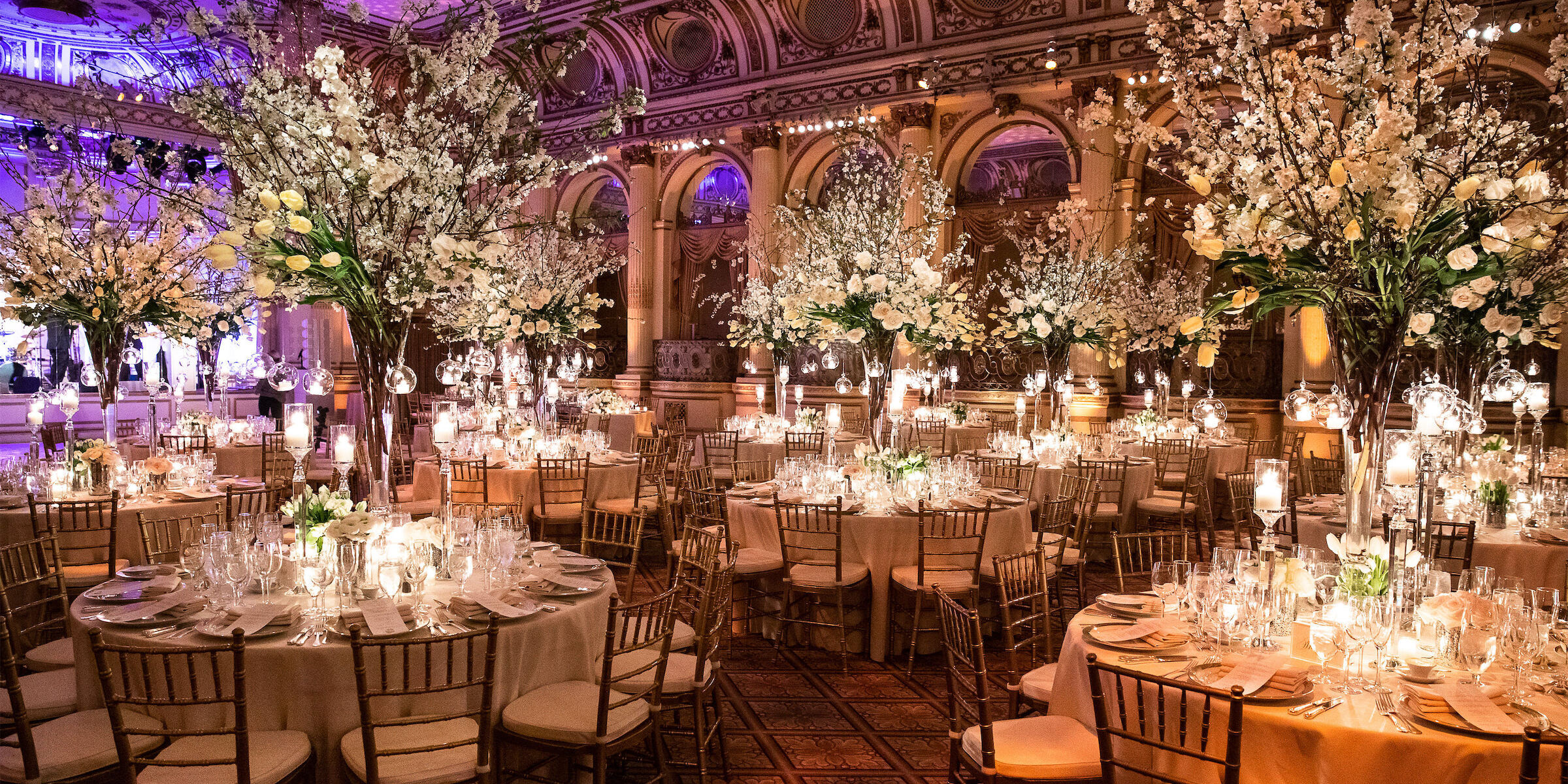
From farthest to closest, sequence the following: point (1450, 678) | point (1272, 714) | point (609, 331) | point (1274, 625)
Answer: point (609, 331) → point (1274, 625) → point (1450, 678) → point (1272, 714)

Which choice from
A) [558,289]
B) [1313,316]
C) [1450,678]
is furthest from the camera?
[1313,316]

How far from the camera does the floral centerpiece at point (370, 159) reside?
3.28 m

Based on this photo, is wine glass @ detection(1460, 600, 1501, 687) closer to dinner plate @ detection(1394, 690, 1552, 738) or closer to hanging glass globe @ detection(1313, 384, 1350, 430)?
dinner plate @ detection(1394, 690, 1552, 738)

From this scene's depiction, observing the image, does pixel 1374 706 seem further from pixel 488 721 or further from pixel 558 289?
pixel 558 289

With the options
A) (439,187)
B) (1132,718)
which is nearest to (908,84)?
(439,187)

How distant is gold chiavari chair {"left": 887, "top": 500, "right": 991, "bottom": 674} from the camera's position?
5.23 metres

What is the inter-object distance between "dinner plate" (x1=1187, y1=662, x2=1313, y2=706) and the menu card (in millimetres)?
337

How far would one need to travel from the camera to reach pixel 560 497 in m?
7.57

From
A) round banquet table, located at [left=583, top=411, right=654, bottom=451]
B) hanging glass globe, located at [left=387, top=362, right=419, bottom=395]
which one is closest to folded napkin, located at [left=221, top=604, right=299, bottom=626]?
hanging glass globe, located at [left=387, top=362, right=419, bottom=395]

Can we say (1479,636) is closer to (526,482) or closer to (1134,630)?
(1134,630)

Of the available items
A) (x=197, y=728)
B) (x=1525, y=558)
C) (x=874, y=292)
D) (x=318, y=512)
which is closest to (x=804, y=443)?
(x=874, y=292)

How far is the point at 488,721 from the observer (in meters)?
2.81

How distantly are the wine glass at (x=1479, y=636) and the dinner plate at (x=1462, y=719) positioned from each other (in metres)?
0.20

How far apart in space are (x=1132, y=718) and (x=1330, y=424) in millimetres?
1198
